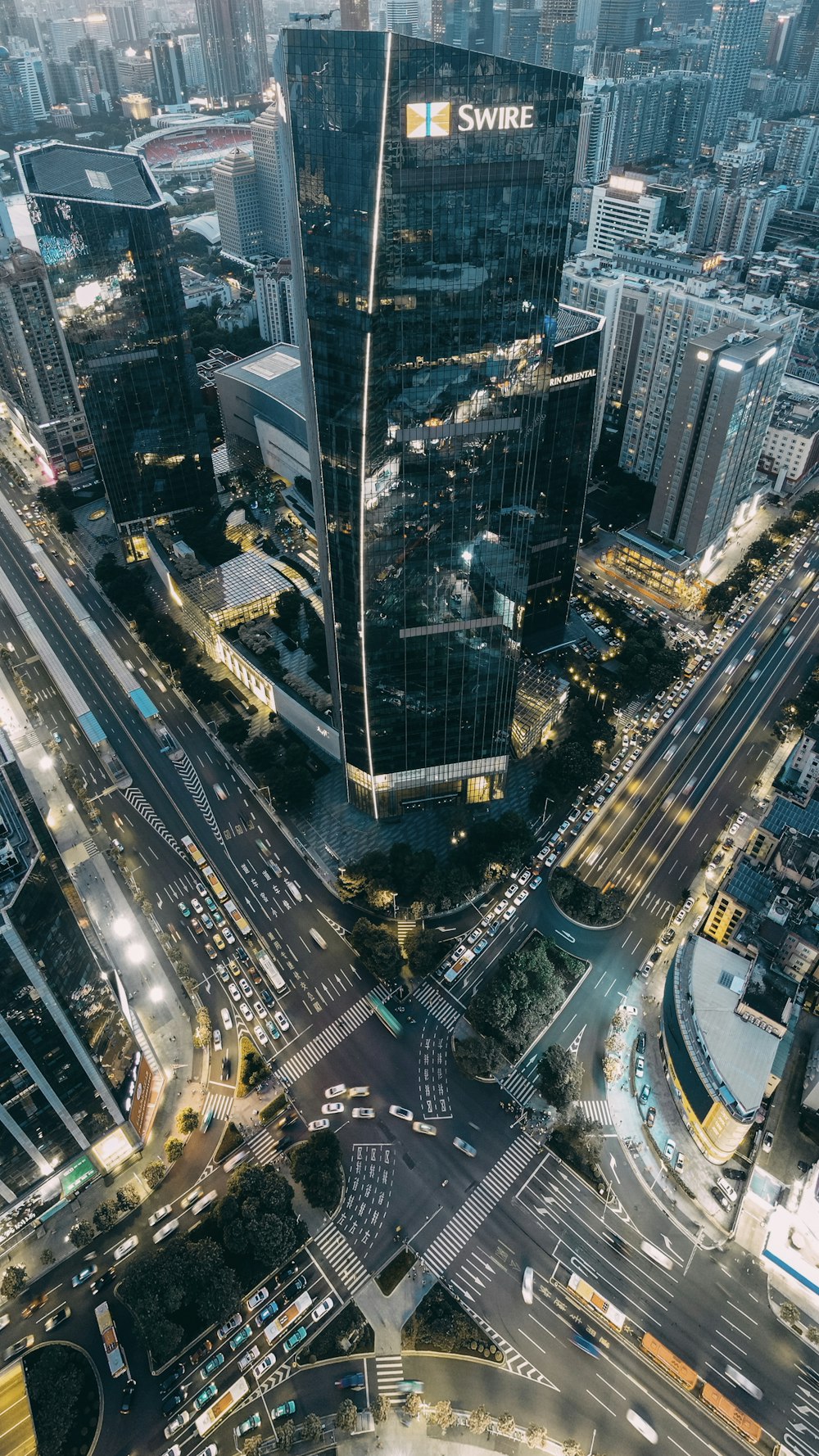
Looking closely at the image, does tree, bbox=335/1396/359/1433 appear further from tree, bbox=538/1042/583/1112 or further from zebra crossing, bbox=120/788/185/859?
zebra crossing, bbox=120/788/185/859

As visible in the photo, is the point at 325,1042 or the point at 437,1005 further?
the point at 437,1005

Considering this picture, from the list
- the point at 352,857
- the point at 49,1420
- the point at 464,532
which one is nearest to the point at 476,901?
the point at 352,857

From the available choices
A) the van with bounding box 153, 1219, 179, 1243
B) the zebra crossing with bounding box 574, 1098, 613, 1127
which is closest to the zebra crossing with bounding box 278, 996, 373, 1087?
the van with bounding box 153, 1219, 179, 1243

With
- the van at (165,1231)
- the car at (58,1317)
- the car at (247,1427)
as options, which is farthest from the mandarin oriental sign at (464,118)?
the car at (247,1427)

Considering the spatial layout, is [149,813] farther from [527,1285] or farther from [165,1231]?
[527,1285]

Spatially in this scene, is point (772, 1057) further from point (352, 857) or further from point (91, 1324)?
point (91, 1324)

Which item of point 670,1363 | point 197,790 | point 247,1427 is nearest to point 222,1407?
point 247,1427

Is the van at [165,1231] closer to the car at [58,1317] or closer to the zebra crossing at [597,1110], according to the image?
the car at [58,1317]
